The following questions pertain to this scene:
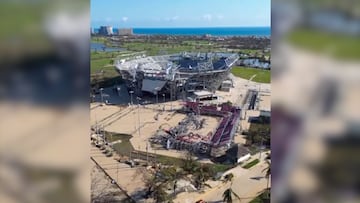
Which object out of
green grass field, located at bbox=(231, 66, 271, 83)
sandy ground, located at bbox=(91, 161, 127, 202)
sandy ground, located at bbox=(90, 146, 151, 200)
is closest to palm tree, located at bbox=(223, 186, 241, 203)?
sandy ground, located at bbox=(90, 146, 151, 200)

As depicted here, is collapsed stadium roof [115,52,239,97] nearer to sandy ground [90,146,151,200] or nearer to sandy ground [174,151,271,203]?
sandy ground [90,146,151,200]

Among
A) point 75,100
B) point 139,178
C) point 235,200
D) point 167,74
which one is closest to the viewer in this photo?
point 75,100

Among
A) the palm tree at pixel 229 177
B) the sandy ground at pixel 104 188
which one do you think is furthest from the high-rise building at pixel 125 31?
the palm tree at pixel 229 177

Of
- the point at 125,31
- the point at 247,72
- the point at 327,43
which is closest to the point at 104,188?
the point at 327,43

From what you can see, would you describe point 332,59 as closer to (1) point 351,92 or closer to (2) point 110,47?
(1) point 351,92

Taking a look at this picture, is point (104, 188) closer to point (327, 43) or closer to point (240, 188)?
point (240, 188)

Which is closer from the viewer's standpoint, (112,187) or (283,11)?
(283,11)

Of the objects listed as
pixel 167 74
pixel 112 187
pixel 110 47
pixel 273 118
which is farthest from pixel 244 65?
pixel 273 118

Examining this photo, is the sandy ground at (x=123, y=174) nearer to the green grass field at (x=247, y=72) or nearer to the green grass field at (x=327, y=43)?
the green grass field at (x=327, y=43)
